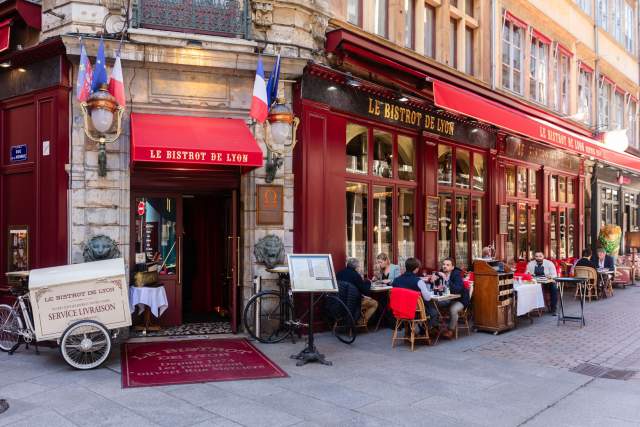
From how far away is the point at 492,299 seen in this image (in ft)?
33.0

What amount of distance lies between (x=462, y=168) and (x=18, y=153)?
951cm

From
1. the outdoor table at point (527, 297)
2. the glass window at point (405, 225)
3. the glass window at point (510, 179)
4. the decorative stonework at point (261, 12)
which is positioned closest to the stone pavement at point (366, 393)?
the outdoor table at point (527, 297)

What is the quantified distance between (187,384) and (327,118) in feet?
17.4

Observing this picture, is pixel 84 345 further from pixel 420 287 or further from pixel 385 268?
pixel 385 268

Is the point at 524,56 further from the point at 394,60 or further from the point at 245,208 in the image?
the point at 245,208

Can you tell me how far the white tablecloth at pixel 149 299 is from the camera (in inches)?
348

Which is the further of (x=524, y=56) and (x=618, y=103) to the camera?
(x=618, y=103)

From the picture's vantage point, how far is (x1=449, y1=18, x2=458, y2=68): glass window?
1405 centimetres

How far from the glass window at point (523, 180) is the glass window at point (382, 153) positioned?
6.36 meters

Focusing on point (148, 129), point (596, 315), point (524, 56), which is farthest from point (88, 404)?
point (524, 56)

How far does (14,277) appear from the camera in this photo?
26.3 feet

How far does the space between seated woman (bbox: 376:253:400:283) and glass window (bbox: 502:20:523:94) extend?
726 centimetres

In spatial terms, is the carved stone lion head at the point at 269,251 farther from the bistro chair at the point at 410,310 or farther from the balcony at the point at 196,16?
the balcony at the point at 196,16

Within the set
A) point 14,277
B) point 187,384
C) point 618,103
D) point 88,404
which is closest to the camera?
point 88,404
